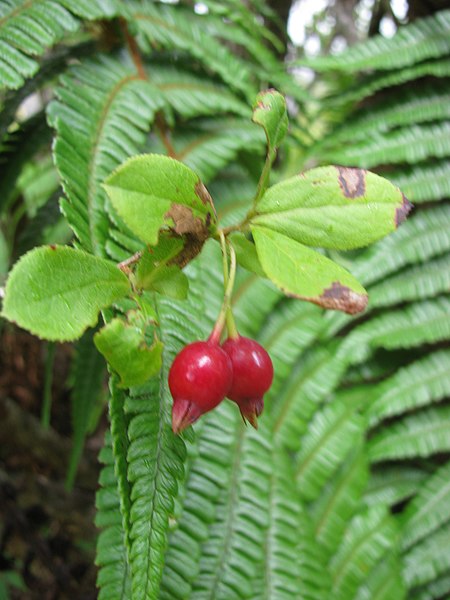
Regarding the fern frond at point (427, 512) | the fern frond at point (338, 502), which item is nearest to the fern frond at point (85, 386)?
the fern frond at point (338, 502)

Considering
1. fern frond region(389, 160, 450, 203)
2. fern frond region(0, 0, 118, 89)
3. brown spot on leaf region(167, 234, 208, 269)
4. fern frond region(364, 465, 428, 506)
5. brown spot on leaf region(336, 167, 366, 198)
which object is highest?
fern frond region(0, 0, 118, 89)

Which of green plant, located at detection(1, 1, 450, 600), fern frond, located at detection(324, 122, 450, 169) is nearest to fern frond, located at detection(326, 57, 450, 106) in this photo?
green plant, located at detection(1, 1, 450, 600)

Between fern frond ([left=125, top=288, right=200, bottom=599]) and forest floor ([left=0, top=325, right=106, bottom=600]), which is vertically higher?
Result: fern frond ([left=125, top=288, right=200, bottom=599])

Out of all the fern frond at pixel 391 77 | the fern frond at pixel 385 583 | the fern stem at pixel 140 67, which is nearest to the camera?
the fern stem at pixel 140 67

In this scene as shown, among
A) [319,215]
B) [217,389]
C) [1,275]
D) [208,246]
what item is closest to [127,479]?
[217,389]

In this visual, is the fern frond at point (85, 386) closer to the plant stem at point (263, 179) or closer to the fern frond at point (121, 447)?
the fern frond at point (121, 447)

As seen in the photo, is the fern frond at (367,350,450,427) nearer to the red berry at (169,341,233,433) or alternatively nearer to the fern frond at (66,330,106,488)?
the fern frond at (66,330,106,488)

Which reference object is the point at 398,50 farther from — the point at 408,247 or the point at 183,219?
the point at 183,219
